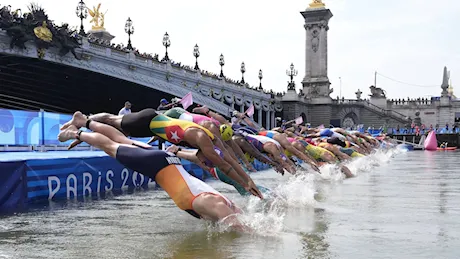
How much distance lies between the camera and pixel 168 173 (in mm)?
7367

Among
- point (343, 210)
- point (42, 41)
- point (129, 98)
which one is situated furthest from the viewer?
point (129, 98)

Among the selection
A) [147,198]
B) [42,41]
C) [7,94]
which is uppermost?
[42,41]

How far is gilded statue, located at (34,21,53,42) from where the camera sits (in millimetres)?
41125

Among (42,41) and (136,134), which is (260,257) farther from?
(42,41)

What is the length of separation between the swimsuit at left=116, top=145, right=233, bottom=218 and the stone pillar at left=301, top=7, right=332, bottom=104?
280 ft

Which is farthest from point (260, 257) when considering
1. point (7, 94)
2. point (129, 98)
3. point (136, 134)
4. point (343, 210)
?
point (129, 98)

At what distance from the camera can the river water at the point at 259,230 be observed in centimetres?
634

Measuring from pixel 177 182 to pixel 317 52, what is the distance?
87181 millimetres

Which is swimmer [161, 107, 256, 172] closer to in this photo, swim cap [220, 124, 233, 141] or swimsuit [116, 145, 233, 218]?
swim cap [220, 124, 233, 141]

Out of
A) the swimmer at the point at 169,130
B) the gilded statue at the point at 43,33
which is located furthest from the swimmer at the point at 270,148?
the gilded statue at the point at 43,33

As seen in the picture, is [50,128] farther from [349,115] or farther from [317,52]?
[349,115]

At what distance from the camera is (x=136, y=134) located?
8.51 metres

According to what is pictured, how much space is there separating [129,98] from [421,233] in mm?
54889

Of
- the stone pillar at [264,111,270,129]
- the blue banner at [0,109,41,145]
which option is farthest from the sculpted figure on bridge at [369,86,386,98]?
the blue banner at [0,109,41,145]
